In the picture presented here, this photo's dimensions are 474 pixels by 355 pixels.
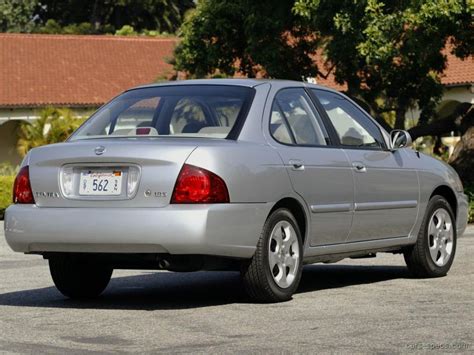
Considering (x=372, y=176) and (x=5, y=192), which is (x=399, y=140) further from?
(x=5, y=192)

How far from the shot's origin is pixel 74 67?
46406 millimetres

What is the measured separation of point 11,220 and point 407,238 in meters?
3.45

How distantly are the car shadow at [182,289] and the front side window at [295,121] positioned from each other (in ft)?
4.00

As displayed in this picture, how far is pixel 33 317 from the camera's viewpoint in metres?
8.70

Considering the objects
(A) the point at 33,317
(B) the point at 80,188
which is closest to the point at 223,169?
(B) the point at 80,188

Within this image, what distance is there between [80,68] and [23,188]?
37.6 meters

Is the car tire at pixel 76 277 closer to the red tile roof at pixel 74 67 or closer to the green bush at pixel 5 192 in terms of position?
the green bush at pixel 5 192

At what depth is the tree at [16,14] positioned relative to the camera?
68312mm

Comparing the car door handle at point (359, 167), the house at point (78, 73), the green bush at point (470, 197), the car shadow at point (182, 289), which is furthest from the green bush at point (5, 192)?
the car door handle at point (359, 167)

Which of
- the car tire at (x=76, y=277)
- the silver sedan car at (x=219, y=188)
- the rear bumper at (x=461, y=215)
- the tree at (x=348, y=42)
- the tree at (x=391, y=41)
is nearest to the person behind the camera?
the silver sedan car at (x=219, y=188)

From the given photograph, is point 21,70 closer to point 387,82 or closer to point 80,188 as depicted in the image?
point 387,82

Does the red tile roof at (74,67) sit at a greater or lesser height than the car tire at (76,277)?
lesser

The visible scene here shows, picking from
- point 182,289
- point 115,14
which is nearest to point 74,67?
Result: point 115,14

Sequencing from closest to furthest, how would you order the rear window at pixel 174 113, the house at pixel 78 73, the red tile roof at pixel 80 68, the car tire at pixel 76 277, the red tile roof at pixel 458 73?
the rear window at pixel 174 113, the car tire at pixel 76 277, the red tile roof at pixel 458 73, the house at pixel 78 73, the red tile roof at pixel 80 68
